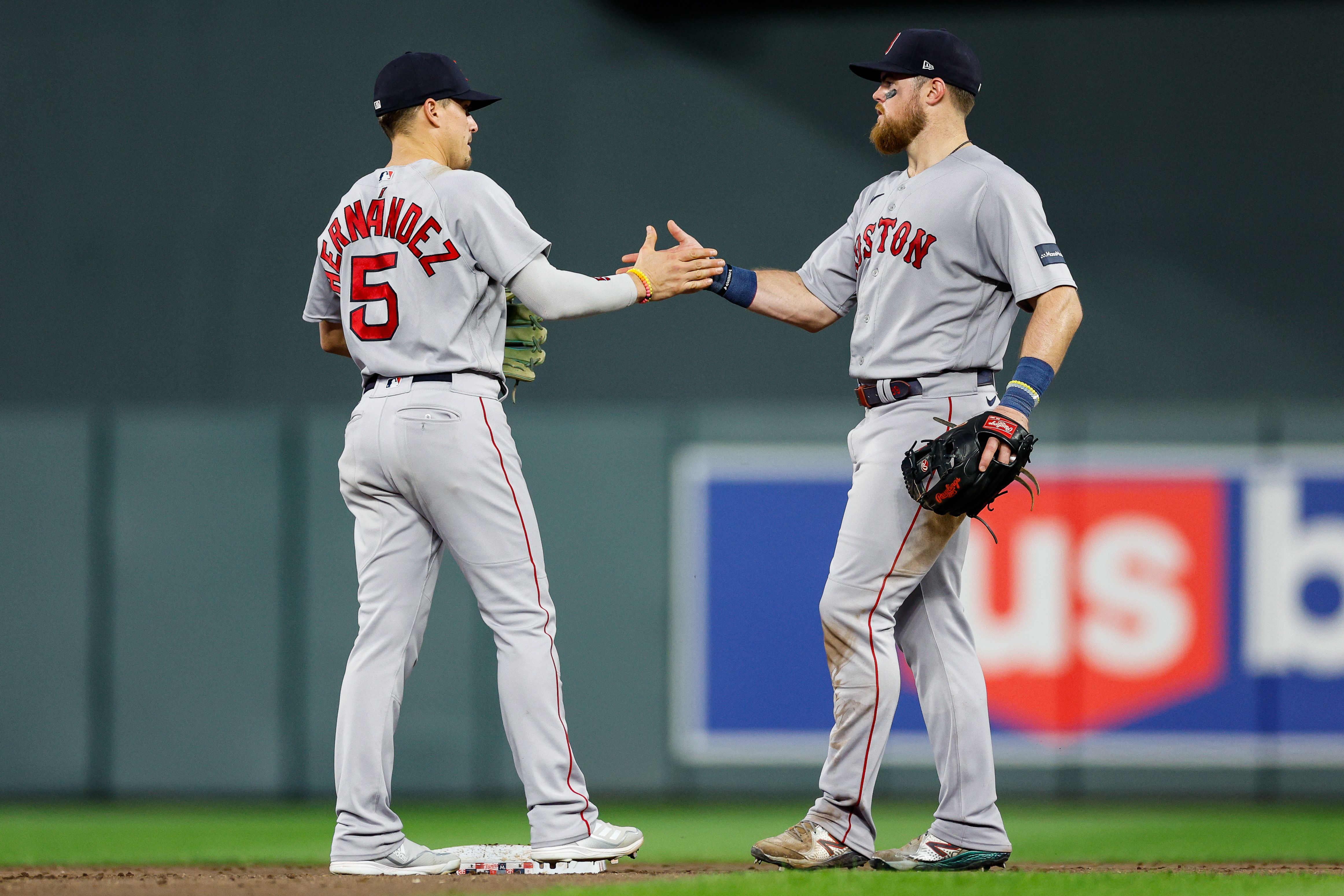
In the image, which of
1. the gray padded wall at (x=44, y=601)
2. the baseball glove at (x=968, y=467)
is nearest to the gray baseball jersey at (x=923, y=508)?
the baseball glove at (x=968, y=467)

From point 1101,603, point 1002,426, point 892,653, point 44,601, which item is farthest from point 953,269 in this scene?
point 44,601

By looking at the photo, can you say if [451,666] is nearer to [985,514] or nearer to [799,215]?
[985,514]

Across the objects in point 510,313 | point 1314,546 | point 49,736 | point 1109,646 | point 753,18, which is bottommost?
point 49,736

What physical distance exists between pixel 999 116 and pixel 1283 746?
3.74 metres

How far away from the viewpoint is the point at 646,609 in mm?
6719

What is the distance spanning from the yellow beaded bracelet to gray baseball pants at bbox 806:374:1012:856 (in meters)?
0.64

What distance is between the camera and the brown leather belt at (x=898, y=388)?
366 cm

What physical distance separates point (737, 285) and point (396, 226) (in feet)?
3.25

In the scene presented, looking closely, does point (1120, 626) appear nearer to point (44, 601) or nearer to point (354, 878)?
point (354, 878)

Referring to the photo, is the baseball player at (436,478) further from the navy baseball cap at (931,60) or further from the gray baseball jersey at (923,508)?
the navy baseball cap at (931,60)

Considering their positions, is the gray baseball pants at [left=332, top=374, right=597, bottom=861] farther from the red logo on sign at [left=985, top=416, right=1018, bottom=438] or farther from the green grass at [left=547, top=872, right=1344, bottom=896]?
the red logo on sign at [left=985, top=416, right=1018, bottom=438]

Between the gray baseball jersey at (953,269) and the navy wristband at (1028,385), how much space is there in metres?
0.16

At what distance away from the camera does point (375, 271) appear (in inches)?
139

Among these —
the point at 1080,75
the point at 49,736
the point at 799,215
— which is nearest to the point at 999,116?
the point at 1080,75
